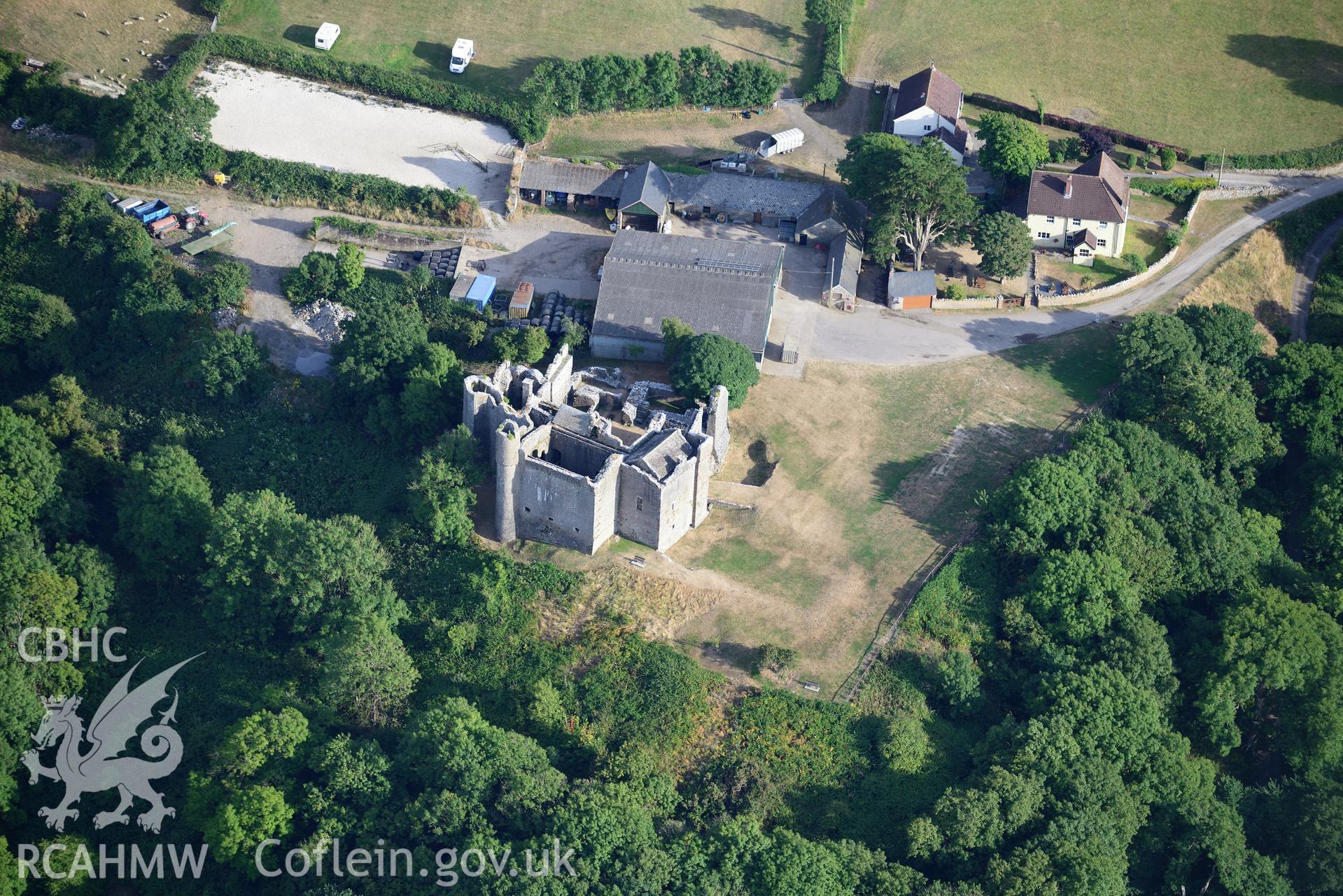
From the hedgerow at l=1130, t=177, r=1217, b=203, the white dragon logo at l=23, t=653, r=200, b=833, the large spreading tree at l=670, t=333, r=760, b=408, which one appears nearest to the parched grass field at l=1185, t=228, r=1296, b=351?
the hedgerow at l=1130, t=177, r=1217, b=203

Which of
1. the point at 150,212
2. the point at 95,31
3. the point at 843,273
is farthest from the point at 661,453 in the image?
the point at 95,31

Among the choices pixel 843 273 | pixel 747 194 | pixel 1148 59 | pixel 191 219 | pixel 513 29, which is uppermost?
pixel 1148 59

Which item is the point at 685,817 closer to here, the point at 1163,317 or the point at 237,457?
the point at 237,457

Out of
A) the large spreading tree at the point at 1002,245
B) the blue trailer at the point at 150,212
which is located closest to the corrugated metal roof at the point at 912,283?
the large spreading tree at the point at 1002,245

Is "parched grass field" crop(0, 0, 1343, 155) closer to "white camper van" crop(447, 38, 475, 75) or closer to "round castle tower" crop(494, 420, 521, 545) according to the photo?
"white camper van" crop(447, 38, 475, 75)

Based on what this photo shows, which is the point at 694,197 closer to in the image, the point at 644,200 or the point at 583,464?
the point at 644,200

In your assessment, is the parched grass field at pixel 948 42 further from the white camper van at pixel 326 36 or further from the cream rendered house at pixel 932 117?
the cream rendered house at pixel 932 117
